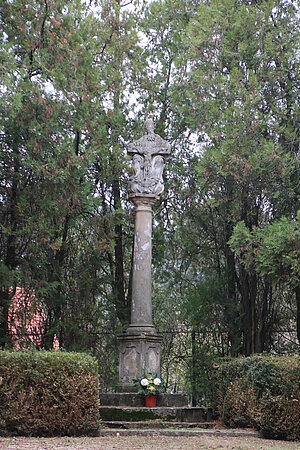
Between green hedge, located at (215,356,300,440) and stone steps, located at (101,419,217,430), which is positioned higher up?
green hedge, located at (215,356,300,440)

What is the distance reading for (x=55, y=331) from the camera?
15.2m

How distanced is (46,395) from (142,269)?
469cm

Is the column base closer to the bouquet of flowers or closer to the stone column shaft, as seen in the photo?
the stone column shaft

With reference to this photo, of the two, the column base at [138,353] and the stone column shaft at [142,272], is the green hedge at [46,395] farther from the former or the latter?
the stone column shaft at [142,272]

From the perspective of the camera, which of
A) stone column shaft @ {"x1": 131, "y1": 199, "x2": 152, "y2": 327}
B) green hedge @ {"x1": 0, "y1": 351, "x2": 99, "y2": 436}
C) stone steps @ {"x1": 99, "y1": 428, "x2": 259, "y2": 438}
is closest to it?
green hedge @ {"x1": 0, "y1": 351, "x2": 99, "y2": 436}

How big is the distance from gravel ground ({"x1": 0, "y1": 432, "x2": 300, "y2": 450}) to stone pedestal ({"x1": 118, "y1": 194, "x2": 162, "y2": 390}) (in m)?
3.03

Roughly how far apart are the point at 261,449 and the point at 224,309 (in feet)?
28.9

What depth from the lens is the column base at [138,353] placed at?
485 inches

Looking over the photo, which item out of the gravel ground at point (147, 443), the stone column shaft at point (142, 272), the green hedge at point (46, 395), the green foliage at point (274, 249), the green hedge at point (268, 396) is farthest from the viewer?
the stone column shaft at point (142, 272)

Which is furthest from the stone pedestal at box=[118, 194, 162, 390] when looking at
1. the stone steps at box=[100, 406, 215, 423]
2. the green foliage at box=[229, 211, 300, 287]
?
the green foliage at box=[229, 211, 300, 287]

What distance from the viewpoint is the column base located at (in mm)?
12312

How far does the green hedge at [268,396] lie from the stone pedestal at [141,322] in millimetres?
2139

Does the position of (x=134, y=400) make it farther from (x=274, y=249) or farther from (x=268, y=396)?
(x=274, y=249)

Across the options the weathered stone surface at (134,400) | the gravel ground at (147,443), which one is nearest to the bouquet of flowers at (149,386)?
the weathered stone surface at (134,400)
